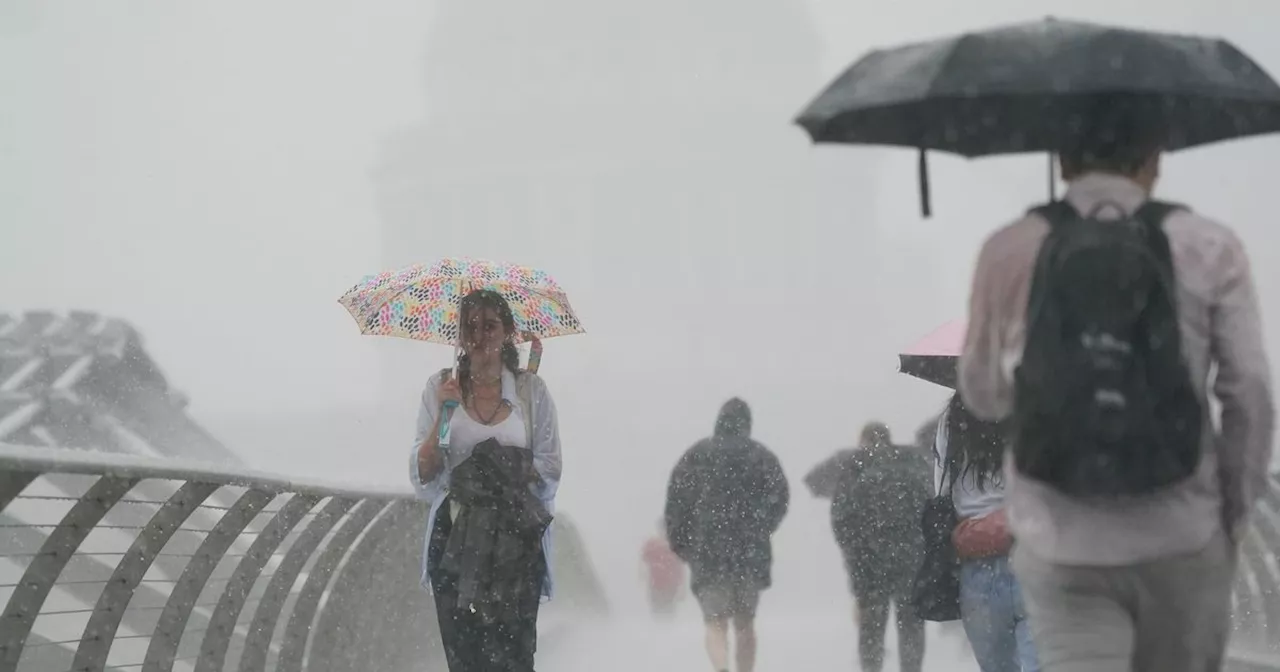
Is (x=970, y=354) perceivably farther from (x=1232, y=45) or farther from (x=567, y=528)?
(x=567, y=528)

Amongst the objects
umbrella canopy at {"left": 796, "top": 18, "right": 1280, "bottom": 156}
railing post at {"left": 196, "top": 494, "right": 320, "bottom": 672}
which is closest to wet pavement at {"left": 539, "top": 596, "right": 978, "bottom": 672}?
railing post at {"left": 196, "top": 494, "right": 320, "bottom": 672}

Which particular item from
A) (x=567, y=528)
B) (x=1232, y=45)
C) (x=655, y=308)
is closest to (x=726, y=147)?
(x=655, y=308)

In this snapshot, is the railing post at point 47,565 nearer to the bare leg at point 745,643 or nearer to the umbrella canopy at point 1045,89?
the umbrella canopy at point 1045,89

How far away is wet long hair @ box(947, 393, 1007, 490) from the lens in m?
4.32

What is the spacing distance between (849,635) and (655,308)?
438 ft

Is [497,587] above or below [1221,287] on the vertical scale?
below

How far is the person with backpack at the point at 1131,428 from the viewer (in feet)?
7.01

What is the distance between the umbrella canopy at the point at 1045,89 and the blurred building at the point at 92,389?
1694cm

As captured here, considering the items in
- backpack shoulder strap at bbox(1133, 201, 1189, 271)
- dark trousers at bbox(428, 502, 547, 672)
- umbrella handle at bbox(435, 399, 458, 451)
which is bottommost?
dark trousers at bbox(428, 502, 547, 672)

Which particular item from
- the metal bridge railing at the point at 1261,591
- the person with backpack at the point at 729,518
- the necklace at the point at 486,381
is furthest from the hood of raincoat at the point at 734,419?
the necklace at the point at 486,381

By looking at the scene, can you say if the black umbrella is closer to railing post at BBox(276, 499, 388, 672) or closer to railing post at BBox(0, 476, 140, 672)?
railing post at BBox(0, 476, 140, 672)

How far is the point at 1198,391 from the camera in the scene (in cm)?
221

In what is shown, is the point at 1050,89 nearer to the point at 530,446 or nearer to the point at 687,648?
the point at 530,446

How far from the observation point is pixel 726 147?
17338 centimetres
